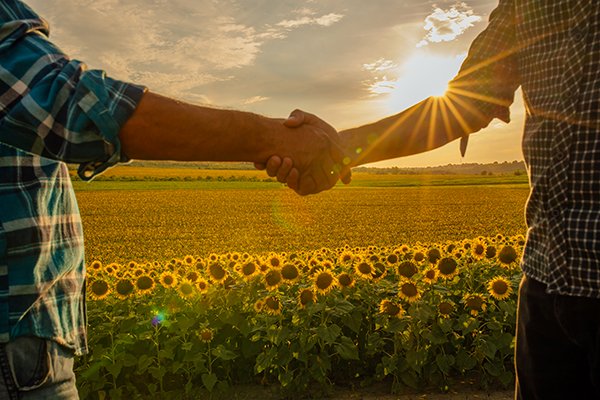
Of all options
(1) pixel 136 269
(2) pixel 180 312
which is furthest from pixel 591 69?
(1) pixel 136 269

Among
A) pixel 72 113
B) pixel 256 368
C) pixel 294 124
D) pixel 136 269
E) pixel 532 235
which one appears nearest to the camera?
pixel 72 113

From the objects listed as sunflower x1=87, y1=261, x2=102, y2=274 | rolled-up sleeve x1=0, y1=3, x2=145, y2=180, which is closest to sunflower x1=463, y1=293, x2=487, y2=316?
sunflower x1=87, y1=261, x2=102, y2=274

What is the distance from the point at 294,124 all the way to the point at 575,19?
1.44 metres

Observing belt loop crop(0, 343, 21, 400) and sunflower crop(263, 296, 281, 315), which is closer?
belt loop crop(0, 343, 21, 400)

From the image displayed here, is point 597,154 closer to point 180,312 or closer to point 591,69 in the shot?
point 591,69

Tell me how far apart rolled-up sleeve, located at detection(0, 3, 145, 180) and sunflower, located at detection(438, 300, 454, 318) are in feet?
11.8

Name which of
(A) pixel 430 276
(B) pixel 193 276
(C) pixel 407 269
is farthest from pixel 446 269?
(B) pixel 193 276

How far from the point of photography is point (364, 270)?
5.24m

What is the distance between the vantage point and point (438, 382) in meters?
4.79

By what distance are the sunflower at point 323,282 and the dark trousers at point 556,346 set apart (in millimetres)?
2750

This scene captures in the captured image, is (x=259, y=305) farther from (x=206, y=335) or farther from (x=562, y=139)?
(x=562, y=139)

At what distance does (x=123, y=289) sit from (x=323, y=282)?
167 cm

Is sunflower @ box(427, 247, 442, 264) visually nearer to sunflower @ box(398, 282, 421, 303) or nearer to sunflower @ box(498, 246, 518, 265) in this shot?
sunflower @ box(498, 246, 518, 265)

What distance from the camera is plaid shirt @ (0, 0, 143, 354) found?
63.8 inches
